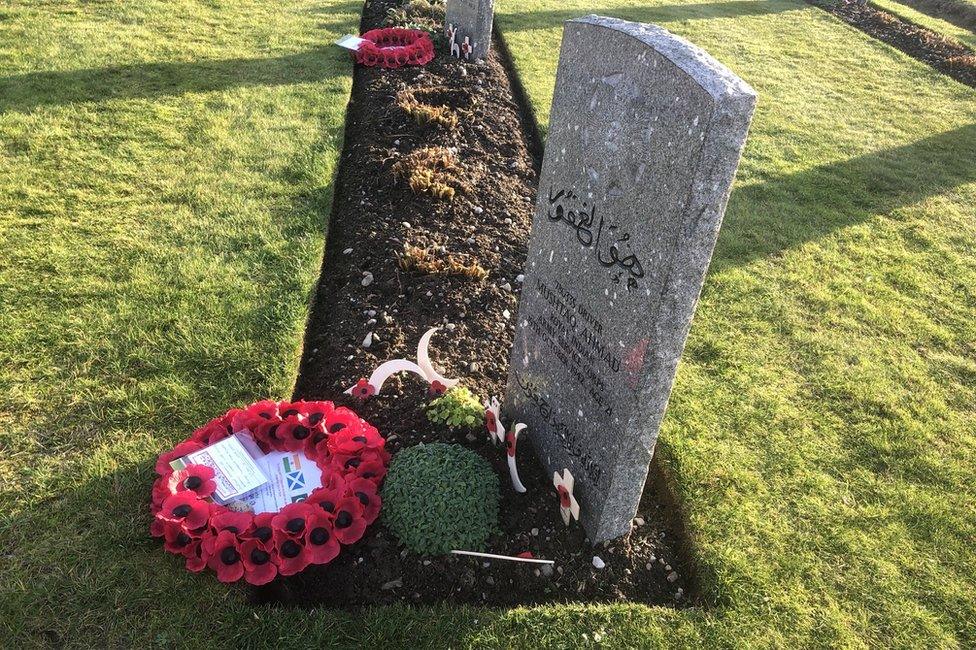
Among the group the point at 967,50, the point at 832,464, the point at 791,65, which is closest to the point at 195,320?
the point at 832,464

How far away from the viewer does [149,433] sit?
13.0ft

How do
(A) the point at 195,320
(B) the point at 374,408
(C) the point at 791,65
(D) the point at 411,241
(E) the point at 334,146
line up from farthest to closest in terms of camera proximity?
(C) the point at 791,65
(E) the point at 334,146
(D) the point at 411,241
(A) the point at 195,320
(B) the point at 374,408

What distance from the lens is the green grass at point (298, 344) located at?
325 cm

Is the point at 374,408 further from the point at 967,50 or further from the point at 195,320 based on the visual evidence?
the point at 967,50

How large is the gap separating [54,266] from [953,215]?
8549mm

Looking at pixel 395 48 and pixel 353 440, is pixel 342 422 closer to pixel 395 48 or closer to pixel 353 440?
pixel 353 440

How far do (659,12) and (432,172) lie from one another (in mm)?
8877

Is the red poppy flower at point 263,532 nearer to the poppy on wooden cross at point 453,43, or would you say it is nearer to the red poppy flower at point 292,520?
the red poppy flower at point 292,520

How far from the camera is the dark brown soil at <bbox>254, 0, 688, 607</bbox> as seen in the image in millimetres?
3357

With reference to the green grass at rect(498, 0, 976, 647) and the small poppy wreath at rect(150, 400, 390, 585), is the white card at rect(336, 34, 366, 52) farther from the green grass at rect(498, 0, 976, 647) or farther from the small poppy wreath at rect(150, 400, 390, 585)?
the small poppy wreath at rect(150, 400, 390, 585)

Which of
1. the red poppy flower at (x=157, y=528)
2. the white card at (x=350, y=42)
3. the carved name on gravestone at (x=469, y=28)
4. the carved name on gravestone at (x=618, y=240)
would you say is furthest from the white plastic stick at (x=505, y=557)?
the white card at (x=350, y=42)

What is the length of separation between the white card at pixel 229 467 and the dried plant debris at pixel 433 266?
2065 millimetres

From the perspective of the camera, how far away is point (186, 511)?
3.25 m

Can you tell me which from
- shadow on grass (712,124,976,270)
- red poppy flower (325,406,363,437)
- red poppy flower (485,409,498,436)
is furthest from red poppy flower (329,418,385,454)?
shadow on grass (712,124,976,270)
